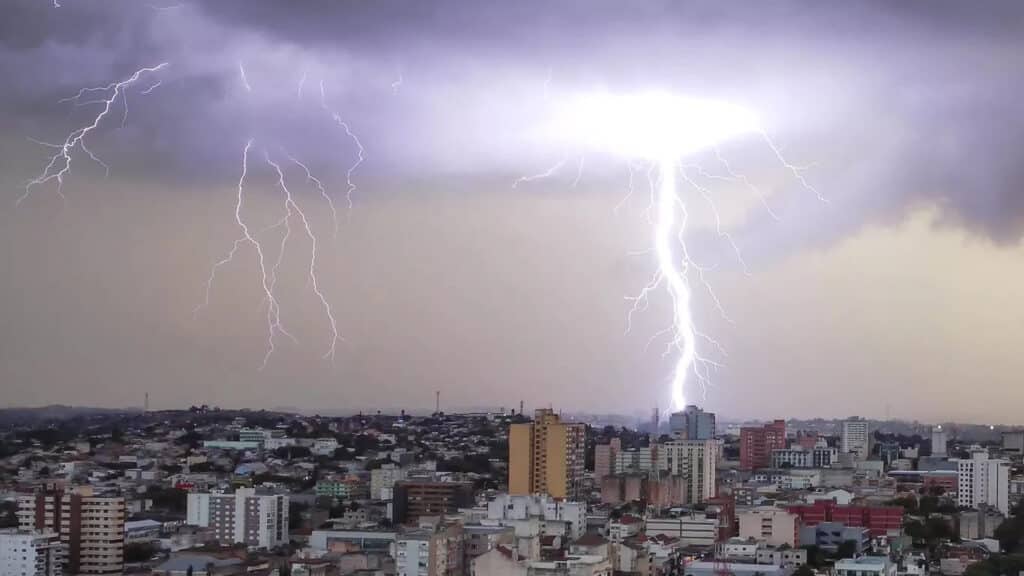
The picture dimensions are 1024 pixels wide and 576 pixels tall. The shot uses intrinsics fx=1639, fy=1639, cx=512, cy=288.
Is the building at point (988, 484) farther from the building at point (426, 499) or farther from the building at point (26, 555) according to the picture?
the building at point (26, 555)

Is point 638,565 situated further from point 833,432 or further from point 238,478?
point 833,432

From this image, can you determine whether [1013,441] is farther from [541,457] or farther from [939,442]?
[541,457]

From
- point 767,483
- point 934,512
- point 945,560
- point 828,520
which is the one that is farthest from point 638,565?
point 767,483

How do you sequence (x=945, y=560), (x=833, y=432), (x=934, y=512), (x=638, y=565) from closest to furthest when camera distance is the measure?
(x=638, y=565) < (x=945, y=560) < (x=934, y=512) < (x=833, y=432)

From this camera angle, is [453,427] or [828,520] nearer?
[828,520]

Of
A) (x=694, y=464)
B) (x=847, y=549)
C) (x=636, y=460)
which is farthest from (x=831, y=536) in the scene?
(x=636, y=460)

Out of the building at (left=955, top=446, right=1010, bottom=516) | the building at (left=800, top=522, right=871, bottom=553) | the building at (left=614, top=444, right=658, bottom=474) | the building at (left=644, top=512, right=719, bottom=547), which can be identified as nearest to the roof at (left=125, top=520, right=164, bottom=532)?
the building at (left=644, top=512, right=719, bottom=547)

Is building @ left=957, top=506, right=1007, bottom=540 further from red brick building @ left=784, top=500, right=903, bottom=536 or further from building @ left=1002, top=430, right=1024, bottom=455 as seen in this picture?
building @ left=1002, top=430, right=1024, bottom=455
